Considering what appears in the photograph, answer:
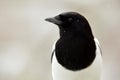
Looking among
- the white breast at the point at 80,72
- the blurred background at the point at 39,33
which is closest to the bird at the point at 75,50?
the white breast at the point at 80,72

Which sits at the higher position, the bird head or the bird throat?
the bird head

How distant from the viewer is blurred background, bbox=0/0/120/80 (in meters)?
2.30

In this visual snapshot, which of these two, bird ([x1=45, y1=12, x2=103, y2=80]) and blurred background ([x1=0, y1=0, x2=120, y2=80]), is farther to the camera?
blurred background ([x1=0, y1=0, x2=120, y2=80])

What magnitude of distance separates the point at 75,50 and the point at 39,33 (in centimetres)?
101

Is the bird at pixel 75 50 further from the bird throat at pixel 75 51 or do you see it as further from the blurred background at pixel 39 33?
the blurred background at pixel 39 33

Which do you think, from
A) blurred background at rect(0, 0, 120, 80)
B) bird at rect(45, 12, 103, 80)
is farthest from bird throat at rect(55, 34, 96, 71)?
blurred background at rect(0, 0, 120, 80)

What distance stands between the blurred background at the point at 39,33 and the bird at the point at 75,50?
61 centimetres

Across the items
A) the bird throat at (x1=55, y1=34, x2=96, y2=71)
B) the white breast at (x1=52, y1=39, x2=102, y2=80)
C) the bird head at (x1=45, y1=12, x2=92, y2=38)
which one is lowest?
the white breast at (x1=52, y1=39, x2=102, y2=80)

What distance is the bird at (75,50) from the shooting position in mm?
1491

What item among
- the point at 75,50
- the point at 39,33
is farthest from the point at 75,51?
the point at 39,33

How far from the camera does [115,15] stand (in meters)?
2.59

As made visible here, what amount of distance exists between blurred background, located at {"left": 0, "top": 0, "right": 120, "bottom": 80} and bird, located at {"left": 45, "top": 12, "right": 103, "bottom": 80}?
0.61 metres

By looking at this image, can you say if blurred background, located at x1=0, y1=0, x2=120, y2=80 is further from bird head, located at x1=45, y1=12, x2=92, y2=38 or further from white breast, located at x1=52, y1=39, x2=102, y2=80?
bird head, located at x1=45, y1=12, x2=92, y2=38

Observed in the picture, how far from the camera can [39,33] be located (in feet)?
8.25
